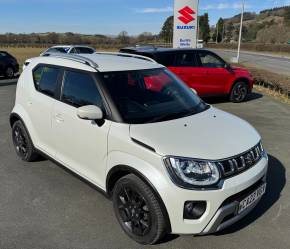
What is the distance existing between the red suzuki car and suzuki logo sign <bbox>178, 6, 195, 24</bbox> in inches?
182

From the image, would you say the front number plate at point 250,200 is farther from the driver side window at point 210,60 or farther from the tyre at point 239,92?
the tyre at point 239,92

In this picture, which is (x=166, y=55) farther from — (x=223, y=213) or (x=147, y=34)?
(x=147, y=34)

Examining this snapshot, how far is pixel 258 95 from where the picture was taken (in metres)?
12.0

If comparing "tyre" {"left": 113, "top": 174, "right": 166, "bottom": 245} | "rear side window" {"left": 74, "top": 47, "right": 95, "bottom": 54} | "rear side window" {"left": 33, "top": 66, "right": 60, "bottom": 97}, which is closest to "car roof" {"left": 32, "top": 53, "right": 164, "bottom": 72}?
"rear side window" {"left": 33, "top": 66, "right": 60, "bottom": 97}

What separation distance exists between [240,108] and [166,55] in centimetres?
269

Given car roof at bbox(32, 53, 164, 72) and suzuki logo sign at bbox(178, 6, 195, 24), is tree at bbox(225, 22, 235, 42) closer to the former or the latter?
suzuki logo sign at bbox(178, 6, 195, 24)

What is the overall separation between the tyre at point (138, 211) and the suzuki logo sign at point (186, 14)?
1239 cm

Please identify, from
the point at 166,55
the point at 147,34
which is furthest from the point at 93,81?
the point at 147,34

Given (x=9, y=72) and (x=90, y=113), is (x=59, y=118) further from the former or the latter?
(x=9, y=72)

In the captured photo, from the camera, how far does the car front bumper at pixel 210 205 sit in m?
2.89

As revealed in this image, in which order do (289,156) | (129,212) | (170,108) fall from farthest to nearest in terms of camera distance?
(289,156)
(170,108)
(129,212)

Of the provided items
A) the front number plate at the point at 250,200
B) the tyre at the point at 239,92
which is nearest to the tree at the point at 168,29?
the tyre at the point at 239,92

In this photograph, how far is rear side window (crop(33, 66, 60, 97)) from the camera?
4441 millimetres

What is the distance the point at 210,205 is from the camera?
2.91 m
